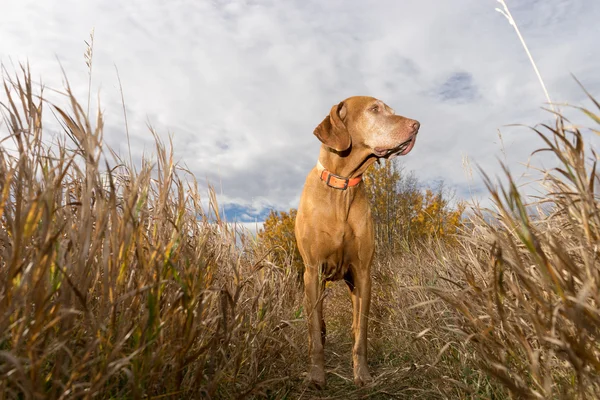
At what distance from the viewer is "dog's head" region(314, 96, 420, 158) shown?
363 cm

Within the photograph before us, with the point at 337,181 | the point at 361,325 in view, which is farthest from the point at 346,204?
the point at 361,325

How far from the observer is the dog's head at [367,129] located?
143 inches

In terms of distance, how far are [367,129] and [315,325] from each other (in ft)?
5.46

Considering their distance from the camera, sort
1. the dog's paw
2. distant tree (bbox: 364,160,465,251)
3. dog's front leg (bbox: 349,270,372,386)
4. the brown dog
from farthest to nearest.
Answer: distant tree (bbox: 364,160,465,251), the brown dog, dog's front leg (bbox: 349,270,372,386), the dog's paw

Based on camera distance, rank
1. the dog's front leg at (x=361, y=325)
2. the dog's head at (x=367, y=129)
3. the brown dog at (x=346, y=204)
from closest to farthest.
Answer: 1. the dog's front leg at (x=361, y=325)
2. the brown dog at (x=346, y=204)
3. the dog's head at (x=367, y=129)

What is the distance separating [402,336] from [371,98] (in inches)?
82.3

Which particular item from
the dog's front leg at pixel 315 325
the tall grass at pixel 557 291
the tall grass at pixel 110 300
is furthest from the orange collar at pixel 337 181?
the tall grass at pixel 557 291

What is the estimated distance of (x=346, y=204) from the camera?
3.56m

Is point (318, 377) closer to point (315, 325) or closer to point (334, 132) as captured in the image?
point (315, 325)

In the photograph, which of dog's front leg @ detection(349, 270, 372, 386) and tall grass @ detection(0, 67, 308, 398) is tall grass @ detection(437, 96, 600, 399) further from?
dog's front leg @ detection(349, 270, 372, 386)

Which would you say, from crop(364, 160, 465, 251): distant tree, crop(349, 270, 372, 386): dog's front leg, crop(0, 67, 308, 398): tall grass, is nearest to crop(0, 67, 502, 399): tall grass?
crop(0, 67, 308, 398): tall grass

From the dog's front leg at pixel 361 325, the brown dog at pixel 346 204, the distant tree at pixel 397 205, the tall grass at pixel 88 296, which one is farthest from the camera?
the distant tree at pixel 397 205

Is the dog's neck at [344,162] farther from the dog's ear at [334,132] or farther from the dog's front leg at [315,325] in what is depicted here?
the dog's front leg at [315,325]

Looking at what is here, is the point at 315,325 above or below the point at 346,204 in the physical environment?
below
